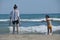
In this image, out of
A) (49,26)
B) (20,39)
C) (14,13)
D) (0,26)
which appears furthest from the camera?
(0,26)

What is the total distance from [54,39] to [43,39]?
0.47m

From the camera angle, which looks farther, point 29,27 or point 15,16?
point 29,27

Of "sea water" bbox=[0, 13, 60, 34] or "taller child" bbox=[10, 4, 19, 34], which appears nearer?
"taller child" bbox=[10, 4, 19, 34]

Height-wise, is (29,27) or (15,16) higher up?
(15,16)

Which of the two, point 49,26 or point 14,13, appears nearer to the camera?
point 14,13

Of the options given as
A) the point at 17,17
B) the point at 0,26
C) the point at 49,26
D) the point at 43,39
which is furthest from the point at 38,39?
the point at 0,26

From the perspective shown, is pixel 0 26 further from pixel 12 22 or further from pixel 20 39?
pixel 20 39

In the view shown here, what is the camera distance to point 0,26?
24000mm

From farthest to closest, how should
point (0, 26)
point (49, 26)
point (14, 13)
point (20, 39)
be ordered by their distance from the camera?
point (0, 26) → point (49, 26) → point (14, 13) → point (20, 39)

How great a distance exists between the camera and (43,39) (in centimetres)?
1011

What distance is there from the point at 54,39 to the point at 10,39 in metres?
1.89

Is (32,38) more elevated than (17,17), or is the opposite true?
(17,17)

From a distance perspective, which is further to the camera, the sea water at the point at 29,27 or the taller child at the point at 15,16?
the sea water at the point at 29,27

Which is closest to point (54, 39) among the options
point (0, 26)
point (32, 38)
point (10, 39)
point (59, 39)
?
point (59, 39)
